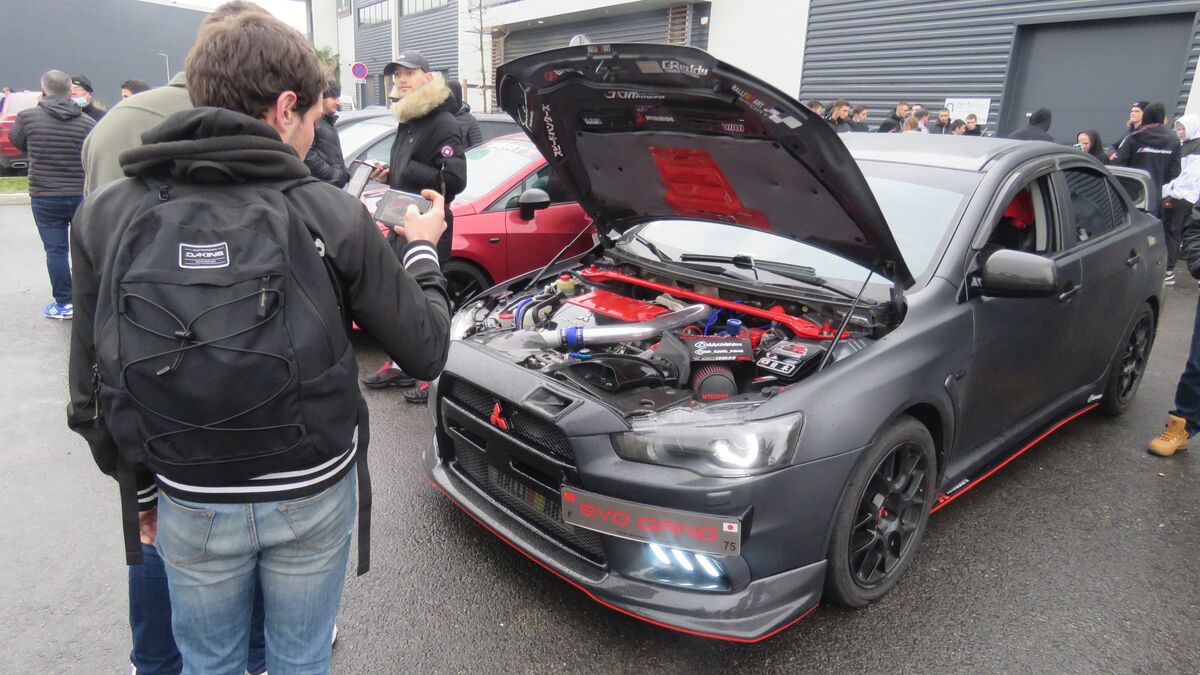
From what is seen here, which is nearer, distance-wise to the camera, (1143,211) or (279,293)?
(279,293)

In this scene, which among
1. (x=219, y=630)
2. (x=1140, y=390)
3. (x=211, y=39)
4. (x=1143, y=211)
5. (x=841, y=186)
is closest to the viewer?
(x=211, y=39)

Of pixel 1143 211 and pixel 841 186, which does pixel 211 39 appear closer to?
pixel 841 186

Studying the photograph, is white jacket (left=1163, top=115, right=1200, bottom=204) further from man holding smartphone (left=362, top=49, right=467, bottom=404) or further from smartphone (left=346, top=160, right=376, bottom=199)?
smartphone (left=346, top=160, right=376, bottom=199)

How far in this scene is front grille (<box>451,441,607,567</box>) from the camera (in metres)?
2.52

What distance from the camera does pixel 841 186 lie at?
2484 millimetres

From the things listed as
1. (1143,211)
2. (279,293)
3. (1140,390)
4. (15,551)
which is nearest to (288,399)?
(279,293)

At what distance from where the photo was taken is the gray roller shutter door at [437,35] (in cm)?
2930

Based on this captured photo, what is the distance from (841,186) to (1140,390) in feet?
13.4

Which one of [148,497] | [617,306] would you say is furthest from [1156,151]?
[148,497]

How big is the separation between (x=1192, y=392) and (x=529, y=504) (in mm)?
3746

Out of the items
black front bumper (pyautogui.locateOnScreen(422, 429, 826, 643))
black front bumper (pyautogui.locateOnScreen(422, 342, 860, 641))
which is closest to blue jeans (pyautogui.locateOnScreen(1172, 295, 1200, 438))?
black front bumper (pyautogui.locateOnScreen(422, 342, 860, 641))

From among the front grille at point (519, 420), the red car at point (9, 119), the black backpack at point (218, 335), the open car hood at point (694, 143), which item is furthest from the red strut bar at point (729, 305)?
the red car at point (9, 119)

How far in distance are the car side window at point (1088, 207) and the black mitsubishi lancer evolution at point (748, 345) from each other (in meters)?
0.03

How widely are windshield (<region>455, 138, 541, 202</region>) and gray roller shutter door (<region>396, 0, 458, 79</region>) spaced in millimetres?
23559
